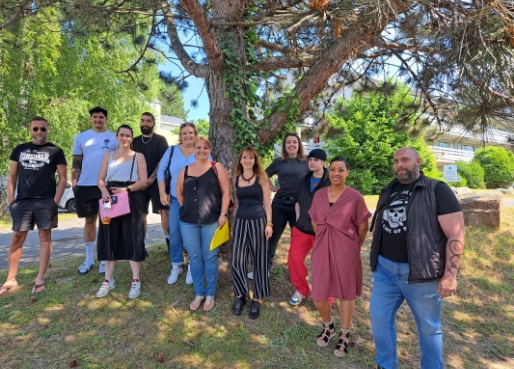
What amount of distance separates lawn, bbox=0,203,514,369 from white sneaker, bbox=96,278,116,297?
0.19ft

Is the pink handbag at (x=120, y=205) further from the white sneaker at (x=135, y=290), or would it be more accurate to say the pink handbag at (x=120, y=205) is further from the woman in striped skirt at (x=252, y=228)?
the woman in striped skirt at (x=252, y=228)

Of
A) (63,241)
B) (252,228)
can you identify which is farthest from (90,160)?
(63,241)

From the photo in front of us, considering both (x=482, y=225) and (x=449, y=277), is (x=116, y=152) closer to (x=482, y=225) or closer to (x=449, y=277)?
(x=449, y=277)

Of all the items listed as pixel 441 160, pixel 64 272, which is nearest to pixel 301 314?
pixel 64 272

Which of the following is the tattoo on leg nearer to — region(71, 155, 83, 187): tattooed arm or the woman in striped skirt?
the woman in striped skirt

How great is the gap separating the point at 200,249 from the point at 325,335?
150 cm

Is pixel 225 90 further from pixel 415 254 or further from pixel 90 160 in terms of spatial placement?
pixel 415 254

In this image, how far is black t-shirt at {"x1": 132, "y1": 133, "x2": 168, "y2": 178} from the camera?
4.55 m

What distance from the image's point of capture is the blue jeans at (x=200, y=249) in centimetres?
353

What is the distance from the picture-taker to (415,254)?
98.2 inches

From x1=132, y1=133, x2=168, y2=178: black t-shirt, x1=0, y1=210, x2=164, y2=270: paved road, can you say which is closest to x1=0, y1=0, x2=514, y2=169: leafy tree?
x1=132, y1=133, x2=168, y2=178: black t-shirt

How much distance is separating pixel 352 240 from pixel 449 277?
2.78 ft

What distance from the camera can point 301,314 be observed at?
3713 mm

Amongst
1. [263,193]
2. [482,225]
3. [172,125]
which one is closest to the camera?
[263,193]
